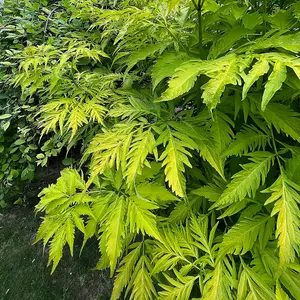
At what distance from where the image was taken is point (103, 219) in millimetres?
790

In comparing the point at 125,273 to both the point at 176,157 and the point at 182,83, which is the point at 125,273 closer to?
the point at 176,157

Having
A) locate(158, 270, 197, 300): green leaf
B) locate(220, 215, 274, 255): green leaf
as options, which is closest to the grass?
locate(158, 270, 197, 300): green leaf

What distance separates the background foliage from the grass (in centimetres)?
48

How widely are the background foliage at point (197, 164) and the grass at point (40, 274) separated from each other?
0.48m

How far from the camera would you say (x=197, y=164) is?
98 cm

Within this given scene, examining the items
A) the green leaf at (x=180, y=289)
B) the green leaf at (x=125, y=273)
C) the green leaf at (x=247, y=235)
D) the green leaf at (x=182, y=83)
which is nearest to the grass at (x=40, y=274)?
the green leaf at (x=125, y=273)

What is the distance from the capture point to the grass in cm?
126

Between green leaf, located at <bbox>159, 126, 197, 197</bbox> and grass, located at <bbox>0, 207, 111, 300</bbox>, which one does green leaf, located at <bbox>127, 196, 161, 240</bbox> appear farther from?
grass, located at <bbox>0, 207, 111, 300</bbox>

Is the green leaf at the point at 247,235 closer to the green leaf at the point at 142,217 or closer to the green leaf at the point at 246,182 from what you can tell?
the green leaf at the point at 246,182

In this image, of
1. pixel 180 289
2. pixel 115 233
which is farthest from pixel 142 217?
pixel 180 289

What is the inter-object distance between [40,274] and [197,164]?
881mm

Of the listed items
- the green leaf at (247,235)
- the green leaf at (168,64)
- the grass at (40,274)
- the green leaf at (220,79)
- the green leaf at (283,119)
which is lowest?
the grass at (40,274)

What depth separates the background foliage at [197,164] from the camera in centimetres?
69

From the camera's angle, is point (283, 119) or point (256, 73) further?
point (283, 119)
